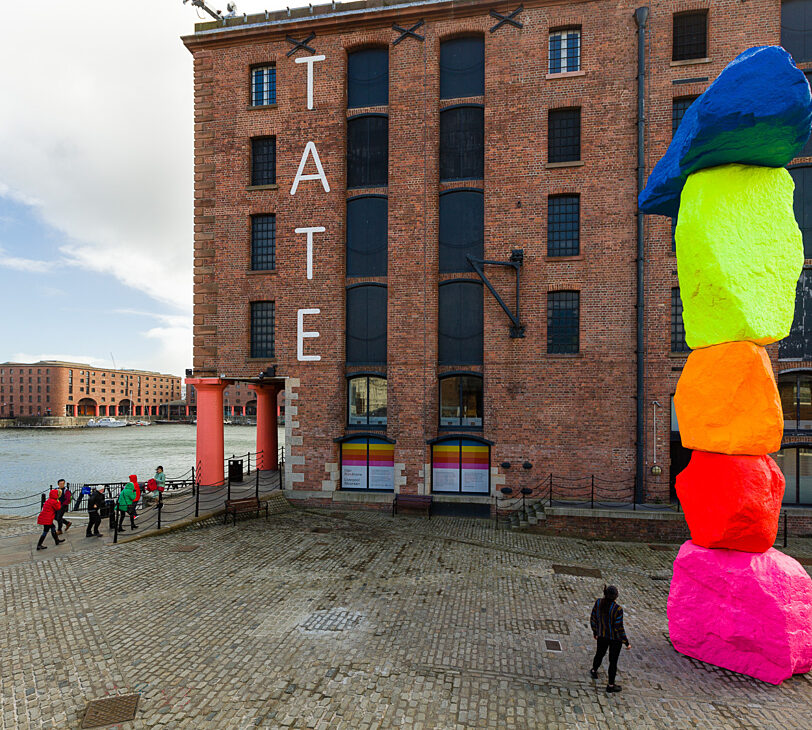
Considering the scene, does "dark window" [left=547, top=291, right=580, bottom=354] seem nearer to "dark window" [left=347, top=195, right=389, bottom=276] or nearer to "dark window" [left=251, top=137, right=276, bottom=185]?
"dark window" [left=347, top=195, right=389, bottom=276]

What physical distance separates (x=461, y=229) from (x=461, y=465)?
30.0 ft

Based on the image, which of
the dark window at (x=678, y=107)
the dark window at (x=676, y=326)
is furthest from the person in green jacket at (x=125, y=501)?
the dark window at (x=678, y=107)

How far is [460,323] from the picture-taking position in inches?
697

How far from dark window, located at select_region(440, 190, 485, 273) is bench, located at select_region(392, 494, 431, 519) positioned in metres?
8.77

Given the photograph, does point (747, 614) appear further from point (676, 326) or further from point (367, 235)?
point (367, 235)

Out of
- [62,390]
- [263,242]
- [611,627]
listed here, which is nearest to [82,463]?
[263,242]

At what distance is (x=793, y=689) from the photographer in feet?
22.1

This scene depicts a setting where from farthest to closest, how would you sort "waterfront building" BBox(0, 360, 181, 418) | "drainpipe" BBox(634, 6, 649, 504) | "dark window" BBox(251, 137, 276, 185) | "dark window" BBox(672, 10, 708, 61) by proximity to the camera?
"waterfront building" BBox(0, 360, 181, 418) < "dark window" BBox(251, 137, 276, 185) < "dark window" BBox(672, 10, 708, 61) < "drainpipe" BBox(634, 6, 649, 504)

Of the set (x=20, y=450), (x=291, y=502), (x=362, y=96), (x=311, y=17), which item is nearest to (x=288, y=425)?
(x=291, y=502)

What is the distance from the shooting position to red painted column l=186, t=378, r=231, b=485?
1892 cm

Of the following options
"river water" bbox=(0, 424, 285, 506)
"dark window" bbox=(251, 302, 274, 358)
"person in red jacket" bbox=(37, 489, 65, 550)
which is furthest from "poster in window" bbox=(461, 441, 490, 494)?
"river water" bbox=(0, 424, 285, 506)

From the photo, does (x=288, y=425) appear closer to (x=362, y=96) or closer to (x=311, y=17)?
(x=362, y=96)

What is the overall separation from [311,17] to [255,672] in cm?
2194

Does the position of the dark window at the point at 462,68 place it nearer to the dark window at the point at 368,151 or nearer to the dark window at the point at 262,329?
the dark window at the point at 368,151
